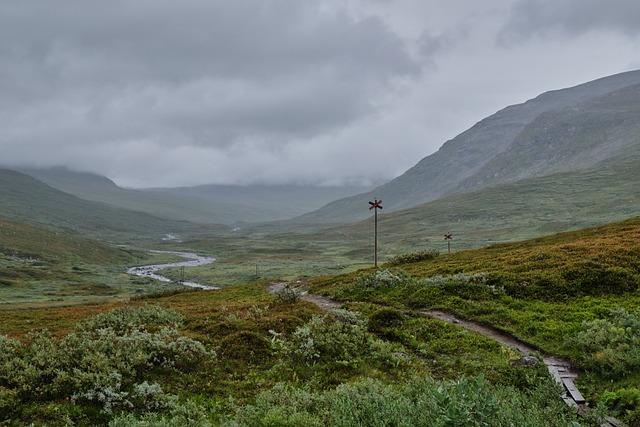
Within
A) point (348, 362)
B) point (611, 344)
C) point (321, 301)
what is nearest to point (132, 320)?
point (348, 362)

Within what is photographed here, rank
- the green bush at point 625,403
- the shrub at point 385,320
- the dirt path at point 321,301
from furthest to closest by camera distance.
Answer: the dirt path at point 321,301 → the shrub at point 385,320 → the green bush at point 625,403

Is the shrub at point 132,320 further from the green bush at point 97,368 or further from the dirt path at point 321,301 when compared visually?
the dirt path at point 321,301

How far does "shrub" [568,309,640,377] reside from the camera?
719 inches

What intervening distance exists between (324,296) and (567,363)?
Answer: 26923 millimetres

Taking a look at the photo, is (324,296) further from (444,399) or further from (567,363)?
(444,399)

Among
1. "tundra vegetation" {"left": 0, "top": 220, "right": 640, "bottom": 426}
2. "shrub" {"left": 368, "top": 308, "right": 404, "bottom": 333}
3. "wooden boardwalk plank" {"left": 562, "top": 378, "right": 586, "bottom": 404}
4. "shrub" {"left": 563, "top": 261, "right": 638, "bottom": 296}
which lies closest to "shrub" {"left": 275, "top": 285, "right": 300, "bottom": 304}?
"tundra vegetation" {"left": 0, "top": 220, "right": 640, "bottom": 426}

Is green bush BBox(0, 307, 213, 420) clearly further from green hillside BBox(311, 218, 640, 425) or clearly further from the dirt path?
the dirt path

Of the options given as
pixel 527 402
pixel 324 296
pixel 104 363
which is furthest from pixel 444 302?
pixel 104 363

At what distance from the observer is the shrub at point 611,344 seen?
1827 cm

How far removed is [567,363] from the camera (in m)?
20.9

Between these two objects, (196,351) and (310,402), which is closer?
(310,402)

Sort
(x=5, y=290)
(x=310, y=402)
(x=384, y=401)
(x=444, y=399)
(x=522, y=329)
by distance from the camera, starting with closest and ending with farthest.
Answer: (x=444, y=399), (x=384, y=401), (x=310, y=402), (x=522, y=329), (x=5, y=290)

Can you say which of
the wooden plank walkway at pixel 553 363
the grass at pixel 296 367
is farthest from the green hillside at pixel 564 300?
the grass at pixel 296 367

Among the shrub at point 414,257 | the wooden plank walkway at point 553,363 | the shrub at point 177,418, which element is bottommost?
the shrub at point 414,257
